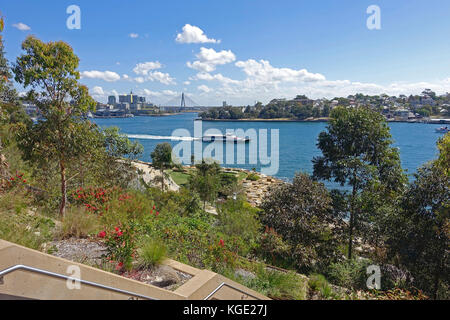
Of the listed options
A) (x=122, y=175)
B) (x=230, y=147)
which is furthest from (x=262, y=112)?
(x=122, y=175)

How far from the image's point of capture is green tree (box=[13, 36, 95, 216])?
5066 mm

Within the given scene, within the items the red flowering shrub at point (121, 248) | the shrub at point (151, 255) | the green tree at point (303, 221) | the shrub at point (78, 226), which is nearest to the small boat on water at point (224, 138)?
the green tree at point (303, 221)

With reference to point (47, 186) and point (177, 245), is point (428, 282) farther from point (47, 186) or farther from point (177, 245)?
point (47, 186)

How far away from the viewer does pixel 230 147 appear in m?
57.0

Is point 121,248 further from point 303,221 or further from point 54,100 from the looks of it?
point 303,221

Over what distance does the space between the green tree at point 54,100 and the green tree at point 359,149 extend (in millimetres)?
8714

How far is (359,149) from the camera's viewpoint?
1191 centimetres

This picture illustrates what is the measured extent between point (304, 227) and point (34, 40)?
A: 710 centimetres

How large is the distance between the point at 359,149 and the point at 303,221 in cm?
557

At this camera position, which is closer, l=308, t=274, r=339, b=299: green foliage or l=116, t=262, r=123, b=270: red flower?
l=116, t=262, r=123, b=270: red flower

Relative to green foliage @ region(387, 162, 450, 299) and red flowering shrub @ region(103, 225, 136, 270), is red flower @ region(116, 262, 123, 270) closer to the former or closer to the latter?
red flowering shrub @ region(103, 225, 136, 270)

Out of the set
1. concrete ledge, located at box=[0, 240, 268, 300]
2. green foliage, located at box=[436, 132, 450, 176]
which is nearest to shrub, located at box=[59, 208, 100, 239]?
concrete ledge, located at box=[0, 240, 268, 300]

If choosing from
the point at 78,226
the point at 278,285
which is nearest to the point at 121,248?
the point at 78,226

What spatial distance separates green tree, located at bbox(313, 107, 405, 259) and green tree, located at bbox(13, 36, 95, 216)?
871 cm
